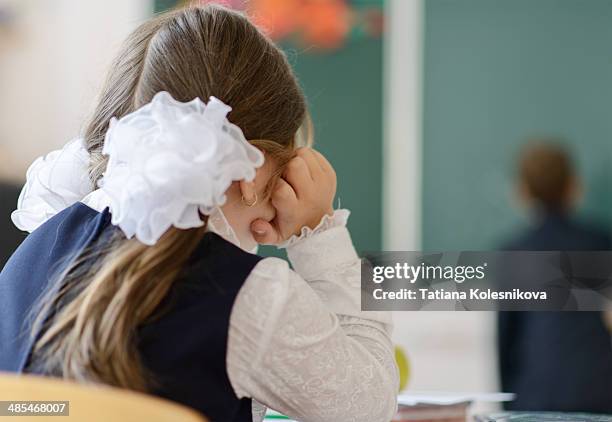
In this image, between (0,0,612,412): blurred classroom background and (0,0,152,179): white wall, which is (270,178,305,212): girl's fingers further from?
(0,0,152,179): white wall

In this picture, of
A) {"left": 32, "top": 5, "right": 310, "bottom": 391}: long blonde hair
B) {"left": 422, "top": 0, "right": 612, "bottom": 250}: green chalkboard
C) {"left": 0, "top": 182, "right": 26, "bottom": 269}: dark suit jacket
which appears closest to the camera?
{"left": 32, "top": 5, "right": 310, "bottom": 391}: long blonde hair

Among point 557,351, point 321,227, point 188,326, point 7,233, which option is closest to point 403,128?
point 557,351

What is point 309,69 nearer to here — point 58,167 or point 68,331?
point 58,167

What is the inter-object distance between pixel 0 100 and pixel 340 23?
4.11ft

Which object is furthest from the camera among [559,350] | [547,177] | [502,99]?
[502,99]

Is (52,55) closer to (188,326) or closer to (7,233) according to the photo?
(7,233)

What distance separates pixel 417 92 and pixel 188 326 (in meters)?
2.68

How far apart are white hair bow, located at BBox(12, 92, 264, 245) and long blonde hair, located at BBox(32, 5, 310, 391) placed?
1.2 inches

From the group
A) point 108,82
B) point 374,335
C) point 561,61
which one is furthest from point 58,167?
point 561,61

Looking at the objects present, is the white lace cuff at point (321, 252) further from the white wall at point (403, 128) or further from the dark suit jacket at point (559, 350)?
the white wall at point (403, 128)

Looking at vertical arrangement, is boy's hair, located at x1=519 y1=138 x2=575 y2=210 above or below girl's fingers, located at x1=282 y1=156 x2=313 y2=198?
above

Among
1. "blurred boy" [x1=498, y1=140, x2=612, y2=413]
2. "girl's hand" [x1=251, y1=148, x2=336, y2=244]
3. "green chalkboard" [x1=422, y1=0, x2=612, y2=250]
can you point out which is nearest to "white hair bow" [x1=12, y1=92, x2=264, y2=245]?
"girl's hand" [x1=251, y1=148, x2=336, y2=244]

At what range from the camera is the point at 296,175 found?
0.92 metres

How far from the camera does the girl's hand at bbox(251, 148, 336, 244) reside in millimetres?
924
